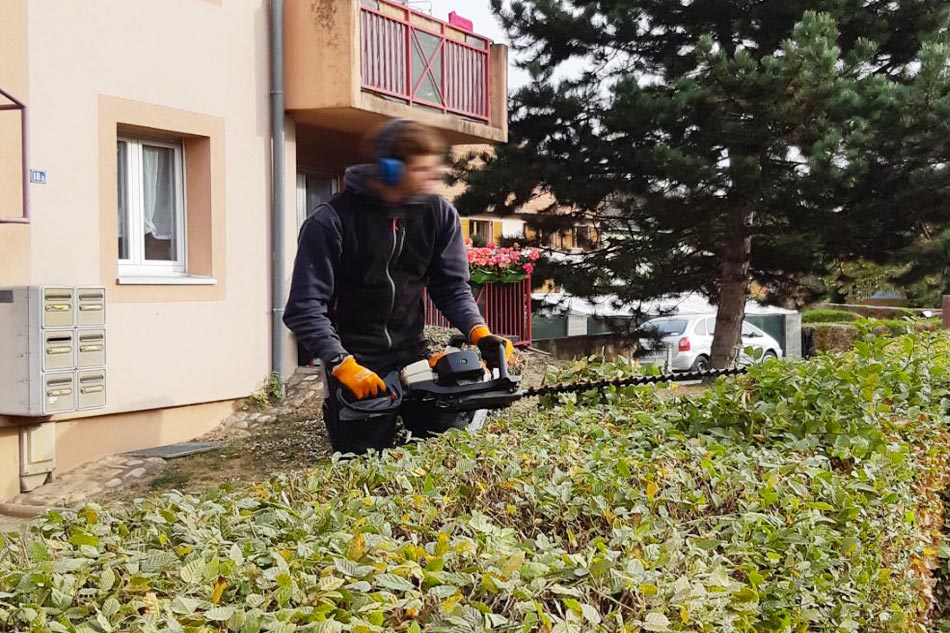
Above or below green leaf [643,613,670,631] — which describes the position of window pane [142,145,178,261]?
above

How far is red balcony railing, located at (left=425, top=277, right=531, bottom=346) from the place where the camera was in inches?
612

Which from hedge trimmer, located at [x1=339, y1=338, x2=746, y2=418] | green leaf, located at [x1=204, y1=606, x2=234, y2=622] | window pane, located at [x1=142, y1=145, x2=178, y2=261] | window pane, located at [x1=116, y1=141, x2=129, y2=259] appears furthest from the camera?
window pane, located at [x1=142, y1=145, x2=178, y2=261]

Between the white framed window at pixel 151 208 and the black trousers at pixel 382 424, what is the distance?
20.5 feet

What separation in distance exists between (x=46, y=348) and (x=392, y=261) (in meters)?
4.84

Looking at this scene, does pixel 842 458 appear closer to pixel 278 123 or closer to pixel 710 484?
pixel 710 484

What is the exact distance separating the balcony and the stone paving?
9.63ft

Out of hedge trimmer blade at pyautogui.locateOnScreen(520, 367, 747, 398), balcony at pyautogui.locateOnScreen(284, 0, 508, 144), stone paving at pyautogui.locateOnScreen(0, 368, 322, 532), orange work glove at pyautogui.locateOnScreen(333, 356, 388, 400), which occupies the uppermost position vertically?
balcony at pyautogui.locateOnScreen(284, 0, 508, 144)

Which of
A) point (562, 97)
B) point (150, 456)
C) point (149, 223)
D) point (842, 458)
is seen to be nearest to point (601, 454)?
point (842, 458)

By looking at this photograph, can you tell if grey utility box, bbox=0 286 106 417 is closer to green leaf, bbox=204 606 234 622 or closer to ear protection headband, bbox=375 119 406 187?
ear protection headband, bbox=375 119 406 187

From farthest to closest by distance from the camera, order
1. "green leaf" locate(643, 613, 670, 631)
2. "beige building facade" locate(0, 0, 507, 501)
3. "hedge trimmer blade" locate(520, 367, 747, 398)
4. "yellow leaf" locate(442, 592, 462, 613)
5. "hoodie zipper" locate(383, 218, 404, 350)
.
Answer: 1. "beige building facade" locate(0, 0, 507, 501)
2. "hedge trimmer blade" locate(520, 367, 747, 398)
3. "hoodie zipper" locate(383, 218, 404, 350)
4. "green leaf" locate(643, 613, 670, 631)
5. "yellow leaf" locate(442, 592, 462, 613)

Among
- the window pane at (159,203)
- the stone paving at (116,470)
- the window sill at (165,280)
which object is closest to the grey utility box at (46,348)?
the stone paving at (116,470)

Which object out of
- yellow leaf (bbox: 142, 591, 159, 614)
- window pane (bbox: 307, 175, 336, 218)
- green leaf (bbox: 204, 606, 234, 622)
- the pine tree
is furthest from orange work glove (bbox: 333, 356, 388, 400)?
the pine tree

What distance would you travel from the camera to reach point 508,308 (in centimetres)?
1577

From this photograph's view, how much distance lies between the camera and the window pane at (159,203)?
10.5 m
